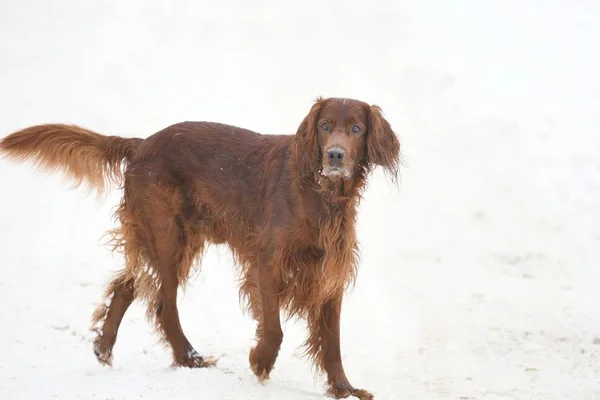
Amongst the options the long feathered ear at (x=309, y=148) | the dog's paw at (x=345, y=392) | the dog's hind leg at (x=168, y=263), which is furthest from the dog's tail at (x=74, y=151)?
the dog's paw at (x=345, y=392)

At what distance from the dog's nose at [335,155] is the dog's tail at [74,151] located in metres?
1.67

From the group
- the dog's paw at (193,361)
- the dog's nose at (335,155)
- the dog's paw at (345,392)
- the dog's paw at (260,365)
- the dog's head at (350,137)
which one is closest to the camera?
the dog's nose at (335,155)

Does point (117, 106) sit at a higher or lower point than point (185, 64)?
lower

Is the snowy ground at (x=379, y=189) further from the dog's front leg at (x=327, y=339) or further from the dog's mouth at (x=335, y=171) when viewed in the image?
the dog's mouth at (x=335, y=171)

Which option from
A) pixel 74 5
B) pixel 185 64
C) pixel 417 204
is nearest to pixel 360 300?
pixel 417 204

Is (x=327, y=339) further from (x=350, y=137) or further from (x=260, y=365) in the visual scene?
(x=350, y=137)

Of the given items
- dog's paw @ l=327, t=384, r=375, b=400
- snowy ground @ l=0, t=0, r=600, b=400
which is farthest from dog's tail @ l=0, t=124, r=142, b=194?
dog's paw @ l=327, t=384, r=375, b=400

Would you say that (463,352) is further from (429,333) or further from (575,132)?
(575,132)

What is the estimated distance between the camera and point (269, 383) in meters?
4.85

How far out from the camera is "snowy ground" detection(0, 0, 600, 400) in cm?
557

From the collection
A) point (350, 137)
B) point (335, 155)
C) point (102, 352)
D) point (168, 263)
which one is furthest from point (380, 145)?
point (102, 352)

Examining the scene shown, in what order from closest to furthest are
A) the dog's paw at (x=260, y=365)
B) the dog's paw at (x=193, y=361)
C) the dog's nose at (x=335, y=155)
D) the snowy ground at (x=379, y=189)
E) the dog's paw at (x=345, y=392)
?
1. the dog's nose at (x=335, y=155)
2. the dog's paw at (x=345, y=392)
3. the dog's paw at (x=260, y=365)
4. the dog's paw at (x=193, y=361)
5. the snowy ground at (x=379, y=189)

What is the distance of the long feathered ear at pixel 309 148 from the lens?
4531mm

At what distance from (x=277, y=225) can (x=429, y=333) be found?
2.18m
